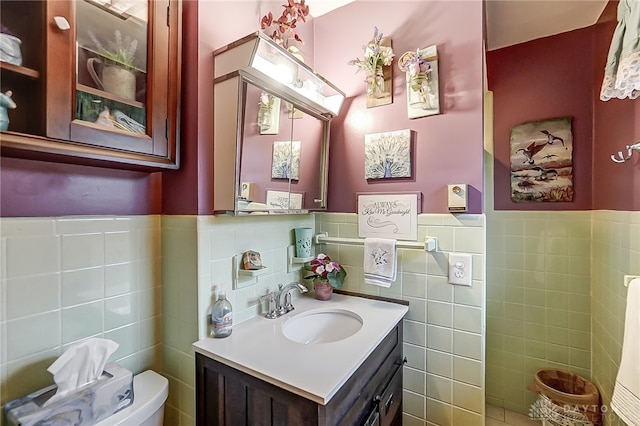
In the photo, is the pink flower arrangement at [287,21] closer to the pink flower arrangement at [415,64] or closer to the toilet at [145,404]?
the pink flower arrangement at [415,64]

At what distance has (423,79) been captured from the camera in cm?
135

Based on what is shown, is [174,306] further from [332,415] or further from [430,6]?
[430,6]

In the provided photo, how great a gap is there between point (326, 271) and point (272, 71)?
39.2 inches

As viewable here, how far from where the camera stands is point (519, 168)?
74.6 inches

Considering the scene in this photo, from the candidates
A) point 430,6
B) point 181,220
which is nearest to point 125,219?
point 181,220

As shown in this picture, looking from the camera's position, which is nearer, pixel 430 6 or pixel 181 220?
pixel 181 220

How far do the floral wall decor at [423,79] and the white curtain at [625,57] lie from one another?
609 mm

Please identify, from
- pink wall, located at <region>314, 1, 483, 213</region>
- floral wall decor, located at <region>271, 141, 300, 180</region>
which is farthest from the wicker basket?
floral wall decor, located at <region>271, 141, 300, 180</region>

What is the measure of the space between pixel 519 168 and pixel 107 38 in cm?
228

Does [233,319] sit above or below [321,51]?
below

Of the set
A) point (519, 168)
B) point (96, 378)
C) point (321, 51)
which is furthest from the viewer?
point (519, 168)

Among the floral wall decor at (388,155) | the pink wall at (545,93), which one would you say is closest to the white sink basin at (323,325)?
the floral wall decor at (388,155)

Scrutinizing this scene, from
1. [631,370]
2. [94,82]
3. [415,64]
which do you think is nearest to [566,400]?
[631,370]

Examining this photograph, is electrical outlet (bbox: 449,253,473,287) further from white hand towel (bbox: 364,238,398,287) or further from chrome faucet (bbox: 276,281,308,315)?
chrome faucet (bbox: 276,281,308,315)
